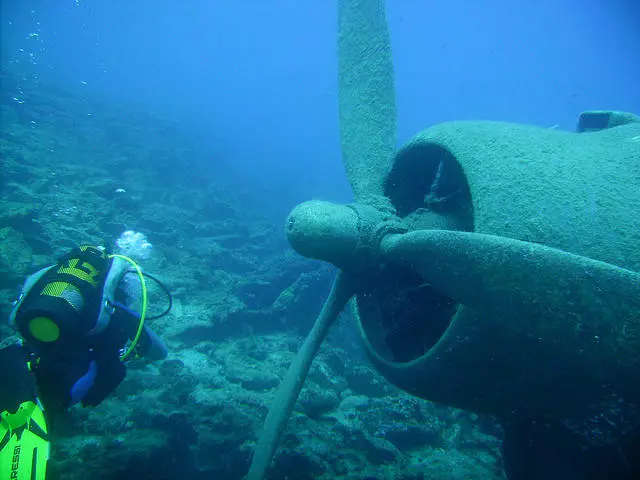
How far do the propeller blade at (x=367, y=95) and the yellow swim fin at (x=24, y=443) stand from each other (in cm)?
384

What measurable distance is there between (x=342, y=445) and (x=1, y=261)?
28.3 feet

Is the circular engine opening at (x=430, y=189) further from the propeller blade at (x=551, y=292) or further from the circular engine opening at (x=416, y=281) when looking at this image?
the propeller blade at (x=551, y=292)

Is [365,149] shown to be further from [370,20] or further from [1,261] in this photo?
[1,261]

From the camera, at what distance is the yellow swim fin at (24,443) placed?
10.5ft

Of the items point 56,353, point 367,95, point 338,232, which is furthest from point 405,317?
point 56,353

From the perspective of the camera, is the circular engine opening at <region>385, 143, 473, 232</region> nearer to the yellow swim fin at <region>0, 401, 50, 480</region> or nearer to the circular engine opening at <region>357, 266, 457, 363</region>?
the circular engine opening at <region>357, 266, 457, 363</region>

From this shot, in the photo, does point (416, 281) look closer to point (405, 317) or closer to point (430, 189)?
point (405, 317)

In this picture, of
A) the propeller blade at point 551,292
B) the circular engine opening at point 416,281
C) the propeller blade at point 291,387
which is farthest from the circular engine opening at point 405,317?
the propeller blade at point 551,292

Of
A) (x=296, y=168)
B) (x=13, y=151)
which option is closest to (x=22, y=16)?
(x=296, y=168)

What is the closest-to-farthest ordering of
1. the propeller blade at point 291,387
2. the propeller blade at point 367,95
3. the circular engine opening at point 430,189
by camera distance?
1. the propeller blade at point 291,387
2. the circular engine opening at point 430,189
3. the propeller blade at point 367,95

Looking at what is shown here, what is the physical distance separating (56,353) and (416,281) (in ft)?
11.5

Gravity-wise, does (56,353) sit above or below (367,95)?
below

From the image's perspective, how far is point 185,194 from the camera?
20781 mm

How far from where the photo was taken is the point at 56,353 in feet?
10.8
